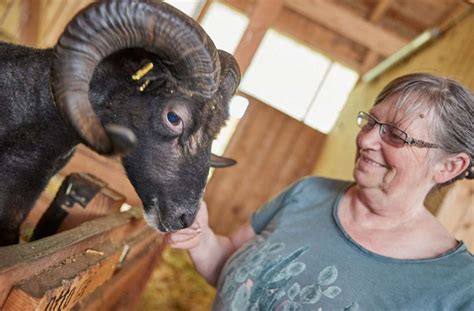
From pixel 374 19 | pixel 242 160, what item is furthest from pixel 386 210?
pixel 242 160

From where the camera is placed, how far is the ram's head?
5.53ft

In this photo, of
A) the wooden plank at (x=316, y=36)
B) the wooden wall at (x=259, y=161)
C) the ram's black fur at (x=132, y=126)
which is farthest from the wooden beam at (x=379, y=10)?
the ram's black fur at (x=132, y=126)

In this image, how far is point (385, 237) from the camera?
6.87 feet

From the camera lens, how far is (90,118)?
1519 mm

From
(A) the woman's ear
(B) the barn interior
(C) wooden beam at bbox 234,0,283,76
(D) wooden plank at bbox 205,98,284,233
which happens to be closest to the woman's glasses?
(A) the woman's ear

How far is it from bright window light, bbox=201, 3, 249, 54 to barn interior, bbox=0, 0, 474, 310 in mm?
22

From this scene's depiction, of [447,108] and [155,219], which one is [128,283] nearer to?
[155,219]

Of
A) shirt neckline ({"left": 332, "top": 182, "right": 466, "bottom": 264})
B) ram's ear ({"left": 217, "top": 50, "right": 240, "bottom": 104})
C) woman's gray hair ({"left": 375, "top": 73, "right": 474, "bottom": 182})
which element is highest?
woman's gray hair ({"left": 375, "top": 73, "right": 474, "bottom": 182})

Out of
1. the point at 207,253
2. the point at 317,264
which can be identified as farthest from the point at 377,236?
the point at 207,253

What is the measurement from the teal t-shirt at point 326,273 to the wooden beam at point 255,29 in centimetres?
228

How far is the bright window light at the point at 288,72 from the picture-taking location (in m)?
9.59

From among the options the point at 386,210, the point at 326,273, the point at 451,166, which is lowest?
the point at 326,273

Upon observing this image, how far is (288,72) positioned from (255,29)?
5395mm

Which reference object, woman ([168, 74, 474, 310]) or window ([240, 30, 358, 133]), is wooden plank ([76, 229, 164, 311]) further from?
window ([240, 30, 358, 133])
